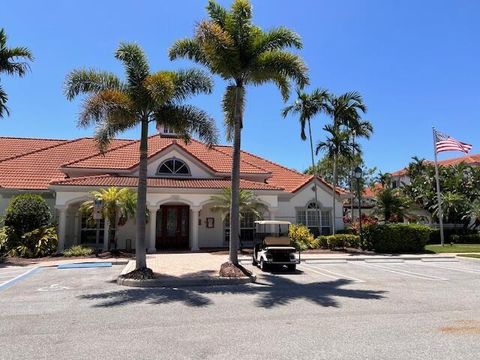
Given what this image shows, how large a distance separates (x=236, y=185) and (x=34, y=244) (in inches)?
457

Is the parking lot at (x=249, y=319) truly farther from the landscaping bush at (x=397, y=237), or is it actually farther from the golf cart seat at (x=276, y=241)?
the landscaping bush at (x=397, y=237)

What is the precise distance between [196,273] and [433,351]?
30.9ft

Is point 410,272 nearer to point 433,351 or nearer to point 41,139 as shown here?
point 433,351

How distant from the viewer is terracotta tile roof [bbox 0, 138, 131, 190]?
2448 centimetres

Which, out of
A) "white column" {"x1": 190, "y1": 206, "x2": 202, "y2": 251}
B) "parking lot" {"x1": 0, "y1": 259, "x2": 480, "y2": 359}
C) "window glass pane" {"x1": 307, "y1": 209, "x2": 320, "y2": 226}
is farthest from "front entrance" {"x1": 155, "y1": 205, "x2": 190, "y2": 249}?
"parking lot" {"x1": 0, "y1": 259, "x2": 480, "y2": 359}

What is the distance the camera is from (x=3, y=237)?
65.1 feet

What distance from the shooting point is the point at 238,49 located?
1410 cm

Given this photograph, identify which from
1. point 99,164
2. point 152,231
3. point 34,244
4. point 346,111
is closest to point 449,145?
point 346,111

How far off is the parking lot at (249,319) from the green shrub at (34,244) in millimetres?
6070

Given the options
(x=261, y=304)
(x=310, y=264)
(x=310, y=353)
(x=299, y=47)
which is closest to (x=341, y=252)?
(x=310, y=264)

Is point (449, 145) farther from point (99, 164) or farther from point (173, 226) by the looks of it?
point (99, 164)

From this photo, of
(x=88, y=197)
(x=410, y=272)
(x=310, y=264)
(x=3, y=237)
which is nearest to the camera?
(x=410, y=272)

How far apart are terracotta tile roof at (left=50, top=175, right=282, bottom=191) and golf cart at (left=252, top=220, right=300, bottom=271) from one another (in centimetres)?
741

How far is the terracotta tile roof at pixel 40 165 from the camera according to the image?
2448cm
